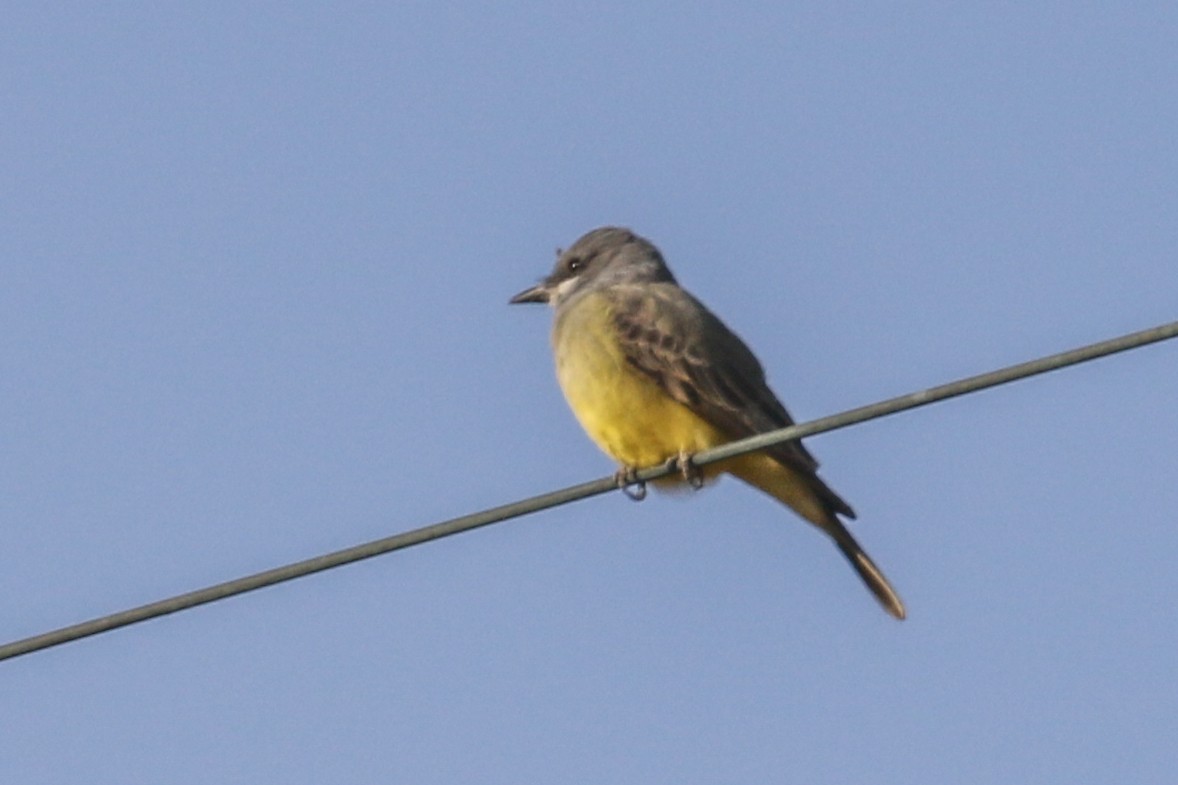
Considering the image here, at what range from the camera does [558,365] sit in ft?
34.1

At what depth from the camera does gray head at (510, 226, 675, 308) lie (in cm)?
1145

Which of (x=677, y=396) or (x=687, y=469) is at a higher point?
(x=677, y=396)

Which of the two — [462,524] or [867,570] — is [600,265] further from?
[462,524]

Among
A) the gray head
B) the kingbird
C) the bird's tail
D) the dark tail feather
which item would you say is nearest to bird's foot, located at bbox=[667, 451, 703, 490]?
the kingbird

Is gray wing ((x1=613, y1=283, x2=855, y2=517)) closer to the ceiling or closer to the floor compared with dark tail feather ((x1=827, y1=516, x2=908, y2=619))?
closer to the ceiling

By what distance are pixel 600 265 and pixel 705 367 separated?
68.0 inches

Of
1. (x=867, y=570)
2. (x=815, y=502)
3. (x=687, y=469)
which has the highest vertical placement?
(x=687, y=469)

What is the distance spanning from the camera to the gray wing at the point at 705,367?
984 cm

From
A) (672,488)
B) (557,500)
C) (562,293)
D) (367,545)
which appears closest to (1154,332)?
(557,500)

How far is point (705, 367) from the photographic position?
10023mm

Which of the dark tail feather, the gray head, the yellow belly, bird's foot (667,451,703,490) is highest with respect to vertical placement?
the gray head

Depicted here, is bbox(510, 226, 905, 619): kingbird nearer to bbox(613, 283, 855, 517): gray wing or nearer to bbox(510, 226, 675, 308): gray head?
bbox(613, 283, 855, 517): gray wing

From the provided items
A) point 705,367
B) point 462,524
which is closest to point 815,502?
point 705,367

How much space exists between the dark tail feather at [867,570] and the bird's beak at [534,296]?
7.35 feet
